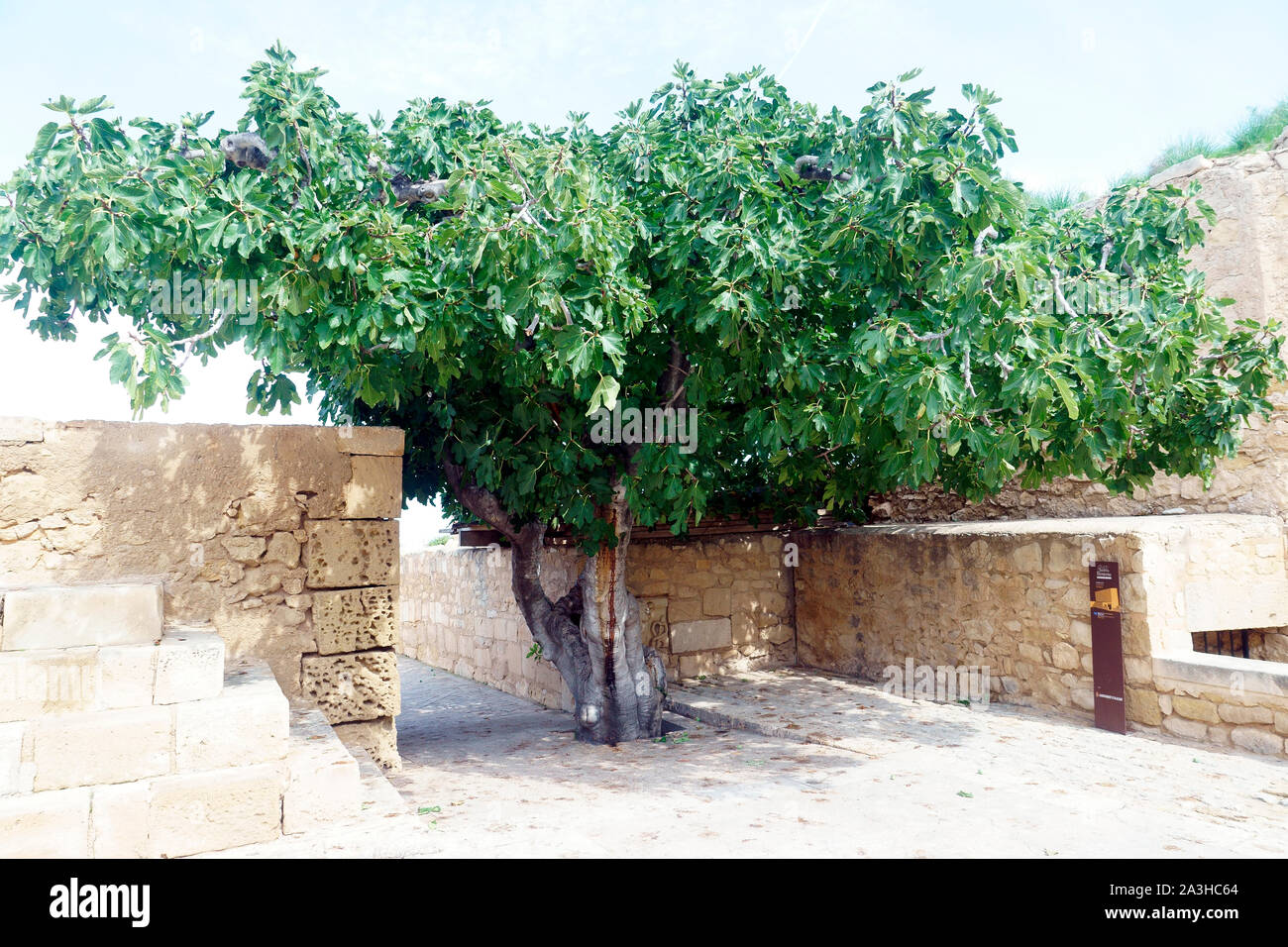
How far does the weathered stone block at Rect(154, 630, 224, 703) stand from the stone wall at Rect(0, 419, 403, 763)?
147cm

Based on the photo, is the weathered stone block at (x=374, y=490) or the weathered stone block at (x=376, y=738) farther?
the weathered stone block at (x=374, y=490)

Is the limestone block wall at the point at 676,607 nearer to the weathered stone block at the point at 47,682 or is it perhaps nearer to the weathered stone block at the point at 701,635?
the weathered stone block at the point at 701,635

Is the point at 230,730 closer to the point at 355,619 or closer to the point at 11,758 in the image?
the point at 11,758

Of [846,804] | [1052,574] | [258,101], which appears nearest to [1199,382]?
[1052,574]

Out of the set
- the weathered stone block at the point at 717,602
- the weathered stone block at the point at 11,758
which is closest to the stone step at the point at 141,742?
the weathered stone block at the point at 11,758

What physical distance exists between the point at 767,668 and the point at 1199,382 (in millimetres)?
5607

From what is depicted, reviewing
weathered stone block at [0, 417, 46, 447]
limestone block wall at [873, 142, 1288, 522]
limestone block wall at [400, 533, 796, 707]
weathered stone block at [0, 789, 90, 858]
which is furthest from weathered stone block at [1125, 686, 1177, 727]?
weathered stone block at [0, 417, 46, 447]

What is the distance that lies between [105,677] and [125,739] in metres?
0.27

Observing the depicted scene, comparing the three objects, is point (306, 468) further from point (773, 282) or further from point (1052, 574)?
point (1052, 574)

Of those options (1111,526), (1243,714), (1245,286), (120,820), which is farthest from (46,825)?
(1245,286)

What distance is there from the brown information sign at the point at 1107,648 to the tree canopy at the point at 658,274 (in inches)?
39.6

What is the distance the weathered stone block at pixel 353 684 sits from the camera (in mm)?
5453

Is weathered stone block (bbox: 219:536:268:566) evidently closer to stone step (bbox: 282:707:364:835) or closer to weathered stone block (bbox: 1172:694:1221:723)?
stone step (bbox: 282:707:364:835)

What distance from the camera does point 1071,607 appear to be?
694cm
